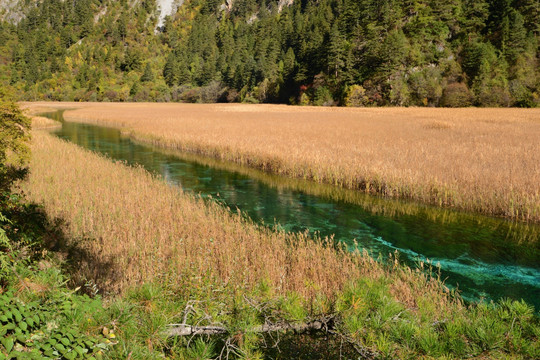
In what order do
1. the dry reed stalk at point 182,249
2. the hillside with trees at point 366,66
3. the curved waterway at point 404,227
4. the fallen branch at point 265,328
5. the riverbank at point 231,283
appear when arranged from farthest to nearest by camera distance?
the hillside with trees at point 366,66 < the curved waterway at point 404,227 < the dry reed stalk at point 182,249 < the fallen branch at point 265,328 < the riverbank at point 231,283

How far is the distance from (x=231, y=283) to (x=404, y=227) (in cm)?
723

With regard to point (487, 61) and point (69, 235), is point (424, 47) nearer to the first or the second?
point (487, 61)

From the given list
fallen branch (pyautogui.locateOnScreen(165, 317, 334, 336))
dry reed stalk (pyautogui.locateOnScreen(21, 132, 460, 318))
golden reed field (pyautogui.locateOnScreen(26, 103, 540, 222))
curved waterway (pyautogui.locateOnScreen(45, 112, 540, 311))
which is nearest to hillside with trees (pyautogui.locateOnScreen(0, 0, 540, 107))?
golden reed field (pyautogui.locateOnScreen(26, 103, 540, 222))

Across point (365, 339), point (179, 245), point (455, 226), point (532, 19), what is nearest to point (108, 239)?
point (179, 245)

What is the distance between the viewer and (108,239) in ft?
24.1

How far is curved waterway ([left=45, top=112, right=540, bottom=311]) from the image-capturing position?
7.58m

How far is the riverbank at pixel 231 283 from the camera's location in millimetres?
2861

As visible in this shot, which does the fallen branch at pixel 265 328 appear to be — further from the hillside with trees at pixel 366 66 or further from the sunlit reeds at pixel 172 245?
the hillside with trees at pixel 366 66

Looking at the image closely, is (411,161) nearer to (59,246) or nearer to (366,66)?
(59,246)

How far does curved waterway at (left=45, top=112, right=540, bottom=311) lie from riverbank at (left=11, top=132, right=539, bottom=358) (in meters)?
1.15

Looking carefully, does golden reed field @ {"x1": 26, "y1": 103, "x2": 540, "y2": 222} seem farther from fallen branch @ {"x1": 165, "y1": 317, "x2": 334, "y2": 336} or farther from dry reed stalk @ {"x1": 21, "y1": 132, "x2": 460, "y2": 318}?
fallen branch @ {"x1": 165, "y1": 317, "x2": 334, "y2": 336}

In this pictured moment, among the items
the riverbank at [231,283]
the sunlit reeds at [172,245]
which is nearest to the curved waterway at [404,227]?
the sunlit reeds at [172,245]

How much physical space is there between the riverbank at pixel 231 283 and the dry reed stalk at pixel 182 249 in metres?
0.03

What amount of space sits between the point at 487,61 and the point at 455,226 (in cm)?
6821
